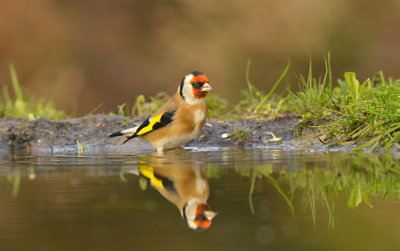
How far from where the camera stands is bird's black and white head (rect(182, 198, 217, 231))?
3.14 meters

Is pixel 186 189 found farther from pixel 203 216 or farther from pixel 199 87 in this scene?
pixel 199 87

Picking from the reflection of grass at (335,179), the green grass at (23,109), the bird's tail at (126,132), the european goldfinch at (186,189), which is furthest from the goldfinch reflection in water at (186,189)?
the green grass at (23,109)

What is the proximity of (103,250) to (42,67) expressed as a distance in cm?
1238

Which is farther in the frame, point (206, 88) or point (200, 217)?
point (206, 88)

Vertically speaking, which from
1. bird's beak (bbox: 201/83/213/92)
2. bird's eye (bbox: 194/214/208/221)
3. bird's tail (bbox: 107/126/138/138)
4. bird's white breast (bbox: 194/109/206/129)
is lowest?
bird's eye (bbox: 194/214/208/221)

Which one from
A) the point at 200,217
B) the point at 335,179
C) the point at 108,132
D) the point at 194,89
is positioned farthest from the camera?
the point at 108,132

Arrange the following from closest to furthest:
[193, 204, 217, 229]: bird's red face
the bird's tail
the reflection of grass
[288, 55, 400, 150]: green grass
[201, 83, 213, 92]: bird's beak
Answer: [193, 204, 217, 229]: bird's red face, the reflection of grass, [288, 55, 400, 150]: green grass, [201, 83, 213, 92]: bird's beak, the bird's tail

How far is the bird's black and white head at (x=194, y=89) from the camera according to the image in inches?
269

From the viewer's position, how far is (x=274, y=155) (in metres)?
5.84

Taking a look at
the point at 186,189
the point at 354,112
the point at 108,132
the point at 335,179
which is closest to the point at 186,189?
the point at 186,189

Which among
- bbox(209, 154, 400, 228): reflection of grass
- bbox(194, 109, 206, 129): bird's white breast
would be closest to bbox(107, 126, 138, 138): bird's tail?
bbox(194, 109, 206, 129): bird's white breast

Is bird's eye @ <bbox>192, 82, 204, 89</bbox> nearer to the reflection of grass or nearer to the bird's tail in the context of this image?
the bird's tail

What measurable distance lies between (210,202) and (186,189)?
412 mm

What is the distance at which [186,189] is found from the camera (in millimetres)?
4059
